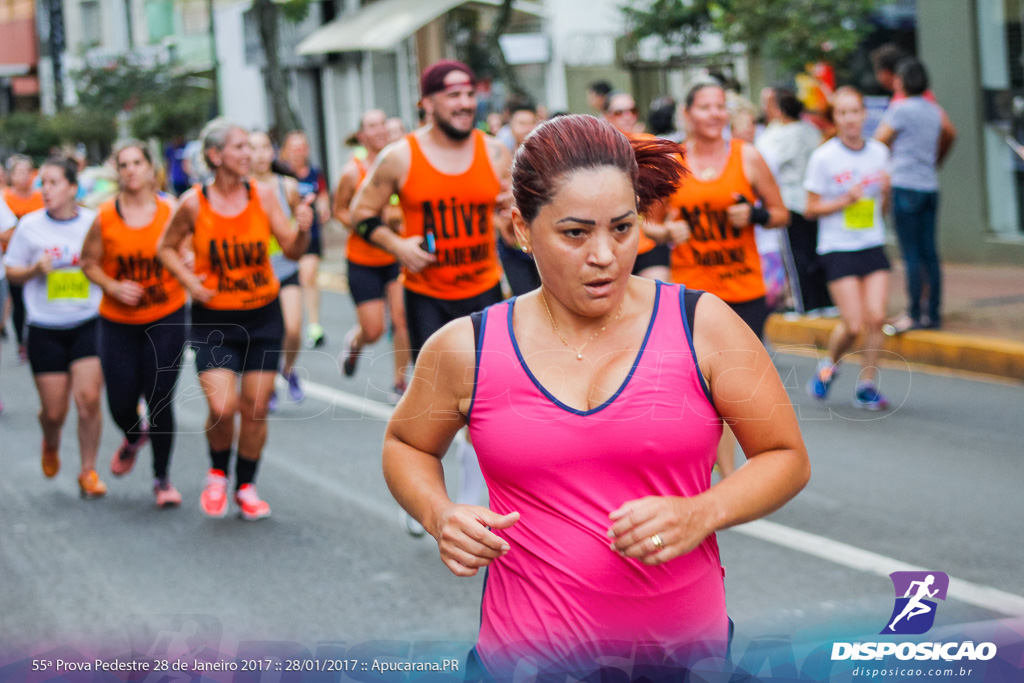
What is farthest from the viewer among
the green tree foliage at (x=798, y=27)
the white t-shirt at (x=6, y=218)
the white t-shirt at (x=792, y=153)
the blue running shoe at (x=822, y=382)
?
the green tree foliage at (x=798, y=27)

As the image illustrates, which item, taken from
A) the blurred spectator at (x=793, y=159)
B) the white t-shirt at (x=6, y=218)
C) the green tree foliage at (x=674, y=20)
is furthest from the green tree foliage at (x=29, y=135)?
the blurred spectator at (x=793, y=159)

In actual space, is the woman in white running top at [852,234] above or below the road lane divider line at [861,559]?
above

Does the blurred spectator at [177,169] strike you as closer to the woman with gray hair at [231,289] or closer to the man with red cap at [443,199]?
the woman with gray hair at [231,289]

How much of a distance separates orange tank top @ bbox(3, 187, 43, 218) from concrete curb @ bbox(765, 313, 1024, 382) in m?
6.44

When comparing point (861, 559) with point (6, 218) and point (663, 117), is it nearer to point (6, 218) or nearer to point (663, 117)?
point (663, 117)

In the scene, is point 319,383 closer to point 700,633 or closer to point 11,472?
point 11,472

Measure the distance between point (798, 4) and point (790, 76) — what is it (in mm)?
2176

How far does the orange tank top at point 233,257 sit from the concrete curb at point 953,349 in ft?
16.1

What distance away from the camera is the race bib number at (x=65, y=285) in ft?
23.5

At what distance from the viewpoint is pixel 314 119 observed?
32.1 meters

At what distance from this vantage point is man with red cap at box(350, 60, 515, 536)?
237 inches

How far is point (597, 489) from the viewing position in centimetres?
234

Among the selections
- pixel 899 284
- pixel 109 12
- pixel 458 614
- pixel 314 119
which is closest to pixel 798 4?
pixel 899 284

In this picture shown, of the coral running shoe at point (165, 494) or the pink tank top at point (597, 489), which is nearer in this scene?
the pink tank top at point (597, 489)
